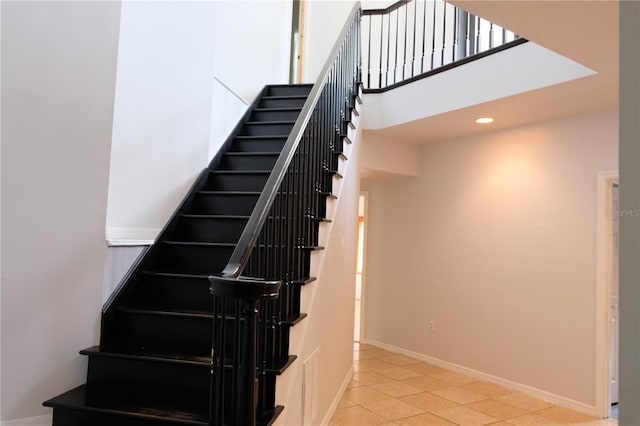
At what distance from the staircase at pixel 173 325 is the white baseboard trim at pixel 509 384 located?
2.92 m

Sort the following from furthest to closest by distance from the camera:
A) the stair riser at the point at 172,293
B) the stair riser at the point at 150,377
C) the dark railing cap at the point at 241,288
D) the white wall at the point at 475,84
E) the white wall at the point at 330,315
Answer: the white wall at the point at 475,84 → the stair riser at the point at 172,293 → the white wall at the point at 330,315 → the stair riser at the point at 150,377 → the dark railing cap at the point at 241,288

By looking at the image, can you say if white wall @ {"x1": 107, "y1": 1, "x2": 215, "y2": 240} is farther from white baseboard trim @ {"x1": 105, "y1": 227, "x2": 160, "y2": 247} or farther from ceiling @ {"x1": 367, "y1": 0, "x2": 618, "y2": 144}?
ceiling @ {"x1": 367, "y1": 0, "x2": 618, "y2": 144}

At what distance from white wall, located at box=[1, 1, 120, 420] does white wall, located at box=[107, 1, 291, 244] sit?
0.39 m

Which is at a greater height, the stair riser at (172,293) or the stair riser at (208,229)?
the stair riser at (208,229)

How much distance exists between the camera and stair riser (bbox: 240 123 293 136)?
426cm

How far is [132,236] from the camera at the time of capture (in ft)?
10.1

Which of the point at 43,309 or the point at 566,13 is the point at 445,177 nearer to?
the point at 566,13

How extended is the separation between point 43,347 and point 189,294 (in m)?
0.80

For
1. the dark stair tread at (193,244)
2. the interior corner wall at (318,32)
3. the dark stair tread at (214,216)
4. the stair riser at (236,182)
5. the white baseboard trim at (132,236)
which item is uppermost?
the interior corner wall at (318,32)

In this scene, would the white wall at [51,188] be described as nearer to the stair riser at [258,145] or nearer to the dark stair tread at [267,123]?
the stair riser at [258,145]

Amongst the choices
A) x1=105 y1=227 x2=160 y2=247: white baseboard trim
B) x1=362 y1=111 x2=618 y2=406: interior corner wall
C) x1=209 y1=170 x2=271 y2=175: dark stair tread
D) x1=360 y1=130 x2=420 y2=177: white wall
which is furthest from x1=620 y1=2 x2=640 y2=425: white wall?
x1=360 y1=130 x2=420 y2=177: white wall

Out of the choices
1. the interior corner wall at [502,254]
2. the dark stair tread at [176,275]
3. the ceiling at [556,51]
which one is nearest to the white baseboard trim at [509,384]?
the interior corner wall at [502,254]

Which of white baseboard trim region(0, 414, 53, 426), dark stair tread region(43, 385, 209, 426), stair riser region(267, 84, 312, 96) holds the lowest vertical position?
white baseboard trim region(0, 414, 53, 426)

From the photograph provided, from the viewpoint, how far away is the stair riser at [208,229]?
3.21 metres
